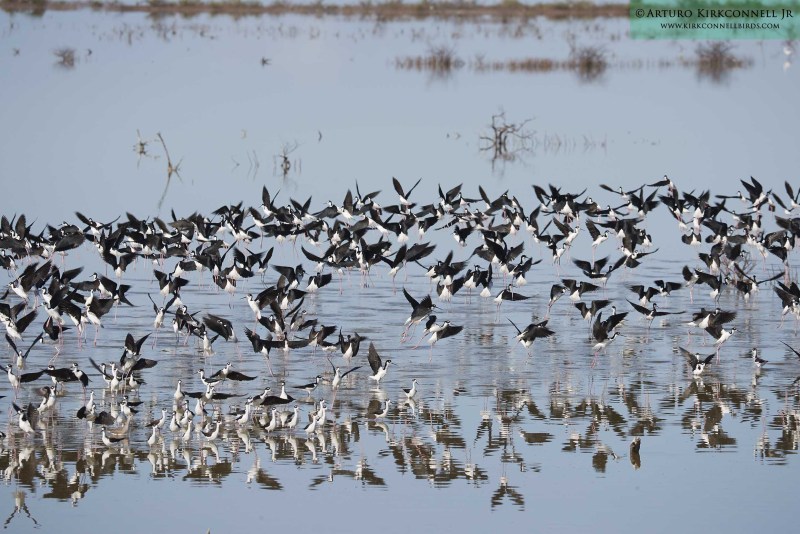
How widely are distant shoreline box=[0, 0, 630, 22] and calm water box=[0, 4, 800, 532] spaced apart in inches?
1120

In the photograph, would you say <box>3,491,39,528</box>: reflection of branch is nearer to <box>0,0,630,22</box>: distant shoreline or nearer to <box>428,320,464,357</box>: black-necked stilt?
<box>428,320,464,357</box>: black-necked stilt

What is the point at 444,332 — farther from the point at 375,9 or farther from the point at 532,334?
the point at 375,9

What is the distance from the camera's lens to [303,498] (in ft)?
31.3

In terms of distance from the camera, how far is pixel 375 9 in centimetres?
6900

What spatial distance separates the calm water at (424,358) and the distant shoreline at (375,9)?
28436 millimetres

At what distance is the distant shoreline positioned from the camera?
6719 cm

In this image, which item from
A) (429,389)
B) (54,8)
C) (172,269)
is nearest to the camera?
(429,389)

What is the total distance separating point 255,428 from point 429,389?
1.96 m

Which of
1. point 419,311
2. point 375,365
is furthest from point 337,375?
point 419,311

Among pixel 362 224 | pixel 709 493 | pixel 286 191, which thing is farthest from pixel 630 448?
pixel 286 191

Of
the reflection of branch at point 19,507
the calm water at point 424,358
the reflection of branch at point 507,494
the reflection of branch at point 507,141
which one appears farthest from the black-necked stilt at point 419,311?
the reflection of branch at point 507,141

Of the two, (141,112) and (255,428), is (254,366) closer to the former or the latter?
(255,428)

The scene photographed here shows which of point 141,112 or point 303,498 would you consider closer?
point 303,498

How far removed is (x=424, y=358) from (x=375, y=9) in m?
56.7
